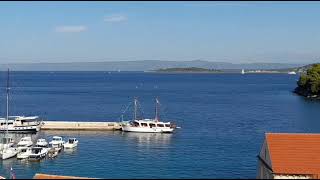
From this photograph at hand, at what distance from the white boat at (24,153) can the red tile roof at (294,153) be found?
2856 cm

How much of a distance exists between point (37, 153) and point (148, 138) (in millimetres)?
19822

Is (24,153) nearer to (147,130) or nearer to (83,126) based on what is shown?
(83,126)

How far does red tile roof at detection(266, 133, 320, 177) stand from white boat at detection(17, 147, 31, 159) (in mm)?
28556

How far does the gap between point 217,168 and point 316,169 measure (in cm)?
1904

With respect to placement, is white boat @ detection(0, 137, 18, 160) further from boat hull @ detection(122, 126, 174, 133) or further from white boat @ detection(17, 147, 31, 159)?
boat hull @ detection(122, 126, 174, 133)

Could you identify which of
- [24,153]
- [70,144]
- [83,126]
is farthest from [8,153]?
[83,126]

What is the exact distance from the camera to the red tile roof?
31.7 meters

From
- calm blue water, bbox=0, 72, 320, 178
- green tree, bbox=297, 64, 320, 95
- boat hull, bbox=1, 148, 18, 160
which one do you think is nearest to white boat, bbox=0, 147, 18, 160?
boat hull, bbox=1, 148, 18, 160

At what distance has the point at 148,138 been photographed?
72.4 metres

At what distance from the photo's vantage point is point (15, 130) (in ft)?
253

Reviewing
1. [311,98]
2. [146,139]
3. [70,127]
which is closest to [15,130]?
[70,127]

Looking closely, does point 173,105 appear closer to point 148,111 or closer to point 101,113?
point 148,111

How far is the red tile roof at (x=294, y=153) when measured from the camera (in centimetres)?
3172

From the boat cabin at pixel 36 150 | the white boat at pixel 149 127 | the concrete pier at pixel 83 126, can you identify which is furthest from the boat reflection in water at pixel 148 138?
the boat cabin at pixel 36 150
